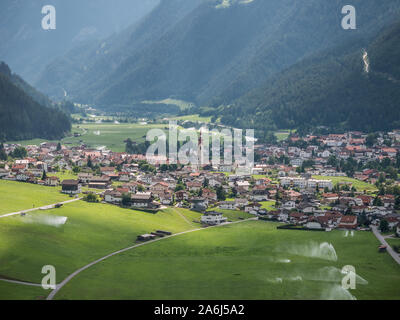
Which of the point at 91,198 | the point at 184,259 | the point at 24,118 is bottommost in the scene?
the point at 184,259

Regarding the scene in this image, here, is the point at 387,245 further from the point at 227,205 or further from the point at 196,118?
the point at 196,118

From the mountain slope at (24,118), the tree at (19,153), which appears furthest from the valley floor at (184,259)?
the mountain slope at (24,118)

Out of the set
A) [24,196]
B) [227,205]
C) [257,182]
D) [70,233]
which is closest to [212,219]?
[227,205]

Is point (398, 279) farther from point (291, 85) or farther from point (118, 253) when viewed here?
point (291, 85)

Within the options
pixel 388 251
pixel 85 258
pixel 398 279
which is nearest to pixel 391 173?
pixel 388 251

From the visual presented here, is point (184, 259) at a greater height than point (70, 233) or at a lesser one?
lesser

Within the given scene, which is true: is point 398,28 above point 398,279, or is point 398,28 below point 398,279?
above

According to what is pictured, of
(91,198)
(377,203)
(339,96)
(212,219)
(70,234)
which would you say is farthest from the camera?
(339,96)

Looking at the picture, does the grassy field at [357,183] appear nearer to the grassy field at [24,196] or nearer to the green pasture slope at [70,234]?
the green pasture slope at [70,234]
